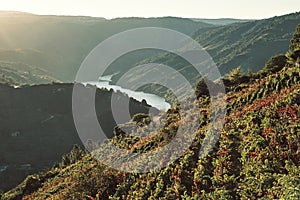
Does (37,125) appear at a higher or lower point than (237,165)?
lower

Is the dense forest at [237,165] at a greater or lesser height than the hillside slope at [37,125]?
greater

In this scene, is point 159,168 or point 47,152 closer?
point 159,168

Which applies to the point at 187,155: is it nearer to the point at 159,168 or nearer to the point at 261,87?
the point at 159,168

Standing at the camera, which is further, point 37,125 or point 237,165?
point 37,125

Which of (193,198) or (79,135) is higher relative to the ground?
(193,198)

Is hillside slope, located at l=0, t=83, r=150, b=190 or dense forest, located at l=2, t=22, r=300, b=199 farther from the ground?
dense forest, located at l=2, t=22, r=300, b=199

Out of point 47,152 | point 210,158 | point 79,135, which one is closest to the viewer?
point 210,158

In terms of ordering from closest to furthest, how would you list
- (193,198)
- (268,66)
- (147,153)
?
(193,198) < (147,153) < (268,66)

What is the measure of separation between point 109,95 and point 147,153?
439ft

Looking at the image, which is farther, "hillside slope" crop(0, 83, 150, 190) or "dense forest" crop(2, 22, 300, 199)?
"hillside slope" crop(0, 83, 150, 190)

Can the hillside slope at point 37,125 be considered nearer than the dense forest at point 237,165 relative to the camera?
No

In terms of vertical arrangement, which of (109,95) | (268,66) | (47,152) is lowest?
(47,152)

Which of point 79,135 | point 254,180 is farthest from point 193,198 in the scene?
point 79,135

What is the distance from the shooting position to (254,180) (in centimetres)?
1795
